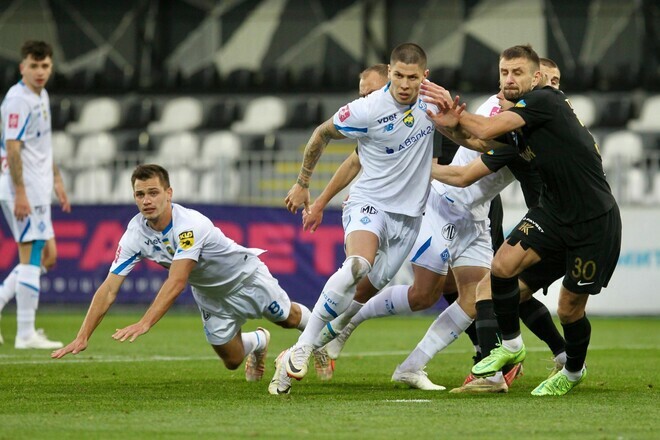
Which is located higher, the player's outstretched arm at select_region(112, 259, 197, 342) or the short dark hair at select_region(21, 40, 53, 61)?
the short dark hair at select_region(21, 40, 53, 61)

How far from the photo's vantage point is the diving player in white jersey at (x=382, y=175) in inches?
304

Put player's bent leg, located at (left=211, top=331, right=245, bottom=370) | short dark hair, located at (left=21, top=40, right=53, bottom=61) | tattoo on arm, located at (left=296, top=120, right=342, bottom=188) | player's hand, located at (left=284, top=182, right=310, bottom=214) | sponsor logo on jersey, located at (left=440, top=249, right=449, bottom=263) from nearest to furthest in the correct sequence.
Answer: tattoo on arm, located at (left=296, top=120, right=342, bottom=188) < player's hand, located at (left=284, top=182, right=310, bottom=214) < sponsor logo on jersey, located at (left=440, top=249, right=449, bottom=263) < player's bent leg, located at (left=211, top=331, right=245, bottom=370) < short dark hair, located at (left=21, top=40, right=53, bottom=61)

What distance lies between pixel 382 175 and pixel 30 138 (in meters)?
4.91

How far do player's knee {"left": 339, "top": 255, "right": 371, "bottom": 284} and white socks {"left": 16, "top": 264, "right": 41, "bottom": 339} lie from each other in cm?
492

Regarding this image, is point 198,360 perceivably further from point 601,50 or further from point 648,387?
point 601,50

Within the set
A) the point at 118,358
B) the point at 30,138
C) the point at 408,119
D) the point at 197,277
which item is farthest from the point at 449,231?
the point at 30,138

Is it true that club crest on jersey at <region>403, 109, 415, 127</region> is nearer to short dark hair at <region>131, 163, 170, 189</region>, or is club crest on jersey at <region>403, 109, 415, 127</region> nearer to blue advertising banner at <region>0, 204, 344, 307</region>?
short dark hair at <region>131, 163, 170, 189</region>

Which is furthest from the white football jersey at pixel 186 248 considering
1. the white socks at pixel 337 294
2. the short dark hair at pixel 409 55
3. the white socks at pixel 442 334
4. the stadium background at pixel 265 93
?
the stadium background at pixel 265 93

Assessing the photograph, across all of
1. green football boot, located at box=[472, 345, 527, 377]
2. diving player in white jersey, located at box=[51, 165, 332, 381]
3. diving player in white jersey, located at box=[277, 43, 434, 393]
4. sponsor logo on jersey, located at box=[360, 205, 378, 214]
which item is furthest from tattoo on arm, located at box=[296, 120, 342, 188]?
green football boot, located at box=[472, 345, 527, 377]

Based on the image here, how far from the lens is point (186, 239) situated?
312 inches

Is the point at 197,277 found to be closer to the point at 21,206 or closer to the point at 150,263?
the point at 21,206

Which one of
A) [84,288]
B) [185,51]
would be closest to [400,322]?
[84,288]

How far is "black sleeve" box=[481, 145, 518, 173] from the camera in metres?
7.97

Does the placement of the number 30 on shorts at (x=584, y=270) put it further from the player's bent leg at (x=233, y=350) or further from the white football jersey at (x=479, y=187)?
the player's bent leg at (x=233, y=350)
